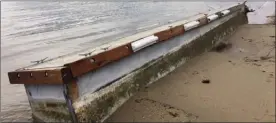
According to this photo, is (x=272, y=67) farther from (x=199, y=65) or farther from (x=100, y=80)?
(x=100, y=80)

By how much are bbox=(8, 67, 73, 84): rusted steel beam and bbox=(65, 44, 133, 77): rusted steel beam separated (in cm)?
9

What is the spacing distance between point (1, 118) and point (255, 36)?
16.7 ft

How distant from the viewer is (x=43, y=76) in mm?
3303

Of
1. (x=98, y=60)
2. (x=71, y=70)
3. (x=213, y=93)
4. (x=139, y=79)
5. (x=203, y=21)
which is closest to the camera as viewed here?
(x=71, y=70)

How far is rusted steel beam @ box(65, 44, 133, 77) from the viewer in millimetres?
3295

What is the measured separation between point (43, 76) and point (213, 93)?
1942 millimetres

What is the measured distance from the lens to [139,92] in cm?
422

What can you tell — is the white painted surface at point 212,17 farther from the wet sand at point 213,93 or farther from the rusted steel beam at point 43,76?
the rusted steel beam at point 43,76

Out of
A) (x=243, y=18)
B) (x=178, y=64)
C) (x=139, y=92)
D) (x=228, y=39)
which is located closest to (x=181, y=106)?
(x=139, y=92)

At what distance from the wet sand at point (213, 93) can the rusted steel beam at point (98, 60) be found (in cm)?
57

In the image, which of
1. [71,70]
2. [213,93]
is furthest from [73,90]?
[213,93]

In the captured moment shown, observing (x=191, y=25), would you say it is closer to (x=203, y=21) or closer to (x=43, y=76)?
(x=203, y=21)

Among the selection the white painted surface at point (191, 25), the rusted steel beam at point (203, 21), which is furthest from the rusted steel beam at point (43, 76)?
the rusted steel beam at point (203, 21)

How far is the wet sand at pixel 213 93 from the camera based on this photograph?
350 cm
